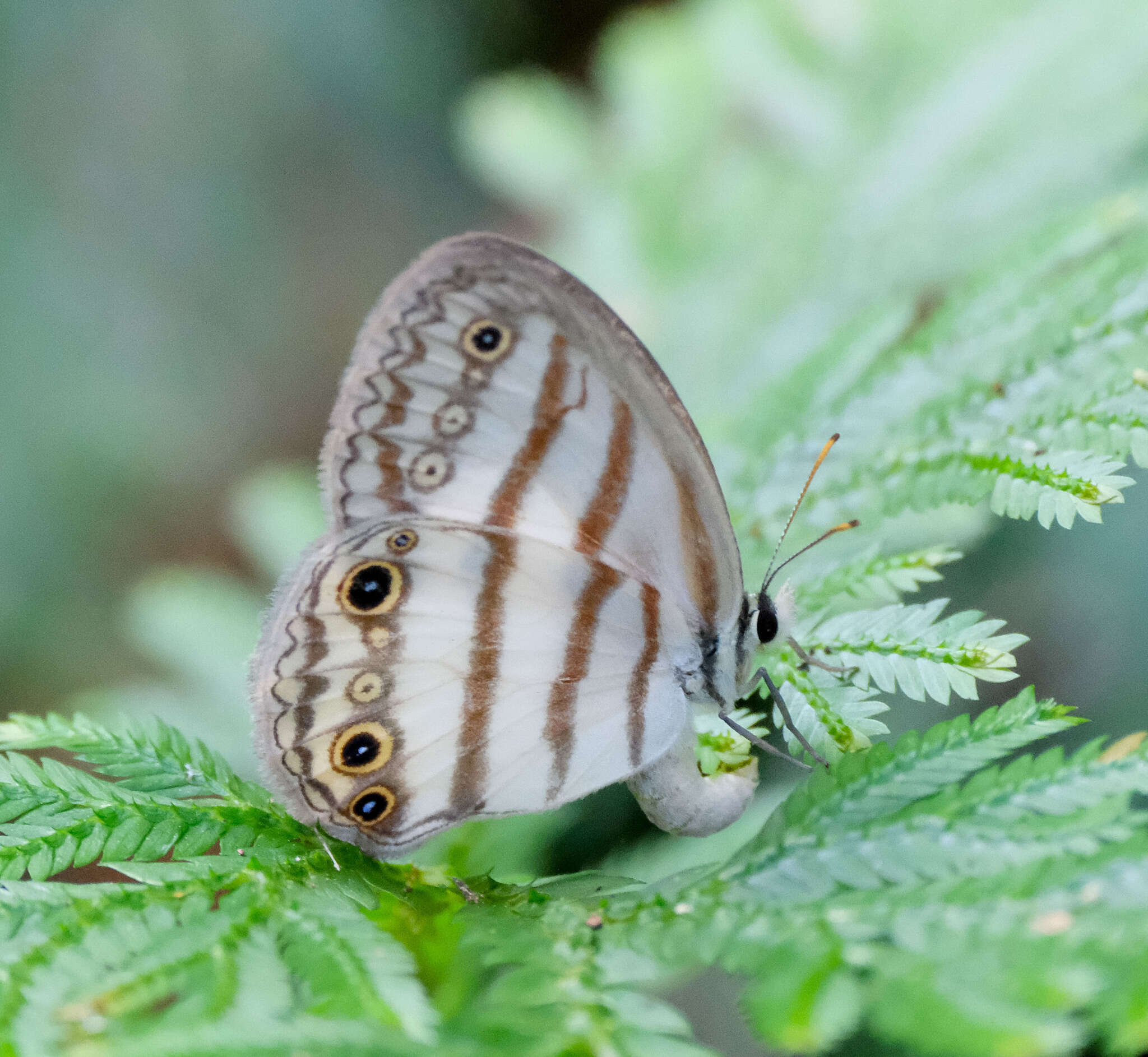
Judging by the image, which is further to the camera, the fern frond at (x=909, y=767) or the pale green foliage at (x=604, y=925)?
the fern frond at (x=909, y=767)

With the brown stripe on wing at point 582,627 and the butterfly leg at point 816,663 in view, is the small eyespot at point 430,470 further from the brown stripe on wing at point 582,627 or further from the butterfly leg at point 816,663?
the butterfly leg at point 816,663

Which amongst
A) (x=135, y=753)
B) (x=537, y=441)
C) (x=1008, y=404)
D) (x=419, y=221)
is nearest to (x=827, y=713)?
(x=537, y=441)

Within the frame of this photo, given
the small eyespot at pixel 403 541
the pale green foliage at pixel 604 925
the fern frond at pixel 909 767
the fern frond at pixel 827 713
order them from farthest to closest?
the small eyespot at pixel 403 541 < the fern frond at pixel 827 713 < the fern frond at pixel 909 767 < the pale green foliage at pixel 604 925

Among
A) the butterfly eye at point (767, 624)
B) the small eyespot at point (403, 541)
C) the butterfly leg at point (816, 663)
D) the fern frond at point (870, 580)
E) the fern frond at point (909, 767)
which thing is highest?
the small eyespot at point (403, 541)

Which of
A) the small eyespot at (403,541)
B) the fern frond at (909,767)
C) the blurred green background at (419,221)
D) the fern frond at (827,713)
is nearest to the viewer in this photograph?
the fern frond at (909,767)

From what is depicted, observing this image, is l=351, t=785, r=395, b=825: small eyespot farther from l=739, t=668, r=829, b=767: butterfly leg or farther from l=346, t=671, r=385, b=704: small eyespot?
l=739, t=668, r=829, b=767: butterfly leg

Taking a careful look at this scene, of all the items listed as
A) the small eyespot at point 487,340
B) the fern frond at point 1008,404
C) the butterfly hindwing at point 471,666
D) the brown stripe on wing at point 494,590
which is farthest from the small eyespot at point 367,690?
the fern frond at point 1008,404
